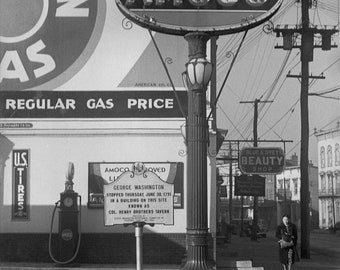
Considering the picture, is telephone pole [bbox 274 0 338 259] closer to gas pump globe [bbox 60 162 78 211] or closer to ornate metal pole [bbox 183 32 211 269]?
gas pump globe [bbox 60 162 78 211]

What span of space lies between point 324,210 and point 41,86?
6206cm

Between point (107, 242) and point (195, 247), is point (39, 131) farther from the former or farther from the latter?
point (195, 247)

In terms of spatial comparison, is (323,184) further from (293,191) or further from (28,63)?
(28,63)

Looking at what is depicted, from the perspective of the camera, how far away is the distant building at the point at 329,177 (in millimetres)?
49259

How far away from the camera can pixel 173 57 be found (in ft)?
49.2

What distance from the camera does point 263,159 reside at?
16375 millimetres

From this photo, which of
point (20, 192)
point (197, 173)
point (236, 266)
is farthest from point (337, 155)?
point (197, 173)

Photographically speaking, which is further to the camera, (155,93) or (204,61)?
(155,93)

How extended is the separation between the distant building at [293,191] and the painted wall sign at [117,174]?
4145cm

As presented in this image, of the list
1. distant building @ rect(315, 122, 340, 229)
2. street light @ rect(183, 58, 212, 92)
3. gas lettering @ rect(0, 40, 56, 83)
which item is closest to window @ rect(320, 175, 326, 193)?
distant building @ rect(315, 122, 340, 229)

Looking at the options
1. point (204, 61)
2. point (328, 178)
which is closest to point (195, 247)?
point (204, 61)

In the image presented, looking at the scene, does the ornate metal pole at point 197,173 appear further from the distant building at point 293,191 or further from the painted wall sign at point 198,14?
the distant building at point 293,191

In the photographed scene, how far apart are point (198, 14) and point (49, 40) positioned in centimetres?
504

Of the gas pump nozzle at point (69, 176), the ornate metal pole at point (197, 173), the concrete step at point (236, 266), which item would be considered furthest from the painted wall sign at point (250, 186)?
the ornate metal pole at point (197, 173)
